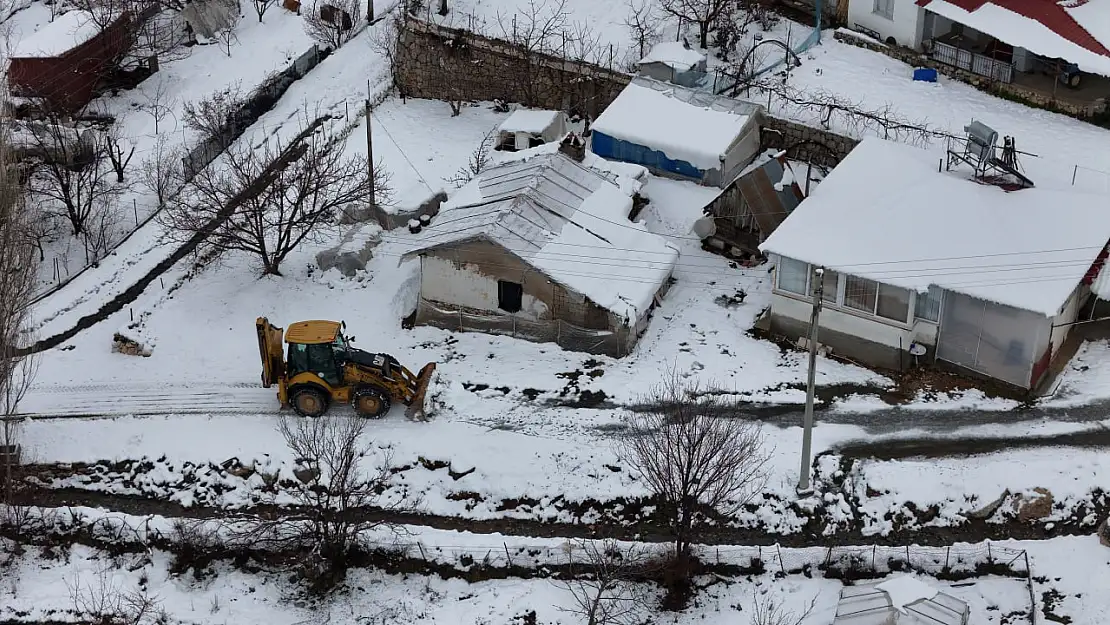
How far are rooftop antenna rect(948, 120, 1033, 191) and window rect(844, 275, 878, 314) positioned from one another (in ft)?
17.0

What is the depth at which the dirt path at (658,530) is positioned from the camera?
30.6 metres

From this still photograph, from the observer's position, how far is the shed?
169ft

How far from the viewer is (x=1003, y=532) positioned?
3070 cm

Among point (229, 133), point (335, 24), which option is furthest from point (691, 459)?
point (335, 24)

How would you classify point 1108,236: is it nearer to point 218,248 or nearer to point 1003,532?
point 1003,532

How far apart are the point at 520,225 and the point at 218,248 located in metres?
9.26

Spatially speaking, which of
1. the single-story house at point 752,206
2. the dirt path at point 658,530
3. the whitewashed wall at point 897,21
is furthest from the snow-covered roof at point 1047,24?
the dirt path at point 658,530

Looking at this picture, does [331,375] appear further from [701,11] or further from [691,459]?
[701,11]

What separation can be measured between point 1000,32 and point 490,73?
59.1ft

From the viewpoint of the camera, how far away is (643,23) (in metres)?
50.4

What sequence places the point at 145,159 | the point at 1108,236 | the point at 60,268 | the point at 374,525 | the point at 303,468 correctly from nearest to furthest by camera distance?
the point at 374,525, the point at 303,468, the point at 1108,236, the point at 60,268, the point at 145,159

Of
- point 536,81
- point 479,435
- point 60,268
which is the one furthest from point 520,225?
point 60,268

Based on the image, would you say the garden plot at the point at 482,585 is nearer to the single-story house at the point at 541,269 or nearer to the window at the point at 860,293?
the single-story house at the point at 541,269

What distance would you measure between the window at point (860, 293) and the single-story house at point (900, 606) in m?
8.76
